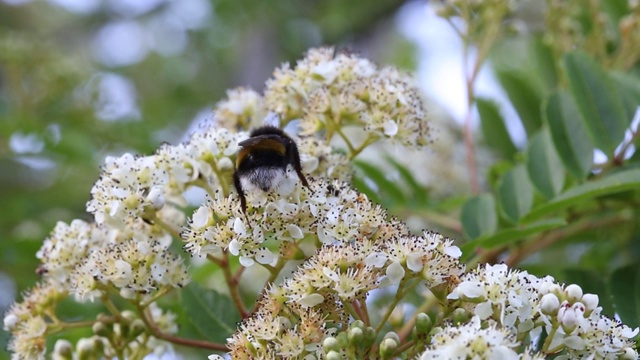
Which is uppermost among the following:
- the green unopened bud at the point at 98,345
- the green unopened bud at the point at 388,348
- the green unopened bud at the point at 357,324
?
the green unopened bud at the point at 98,345

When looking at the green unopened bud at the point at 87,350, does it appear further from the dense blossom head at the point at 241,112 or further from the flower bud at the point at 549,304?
the flower bud at the point at 549,304

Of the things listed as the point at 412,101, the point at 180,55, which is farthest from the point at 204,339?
the point at 180,55

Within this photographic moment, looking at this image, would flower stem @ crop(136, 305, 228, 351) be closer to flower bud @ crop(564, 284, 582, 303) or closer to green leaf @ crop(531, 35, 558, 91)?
flower bud @ crop(564, 284, 582, 303)

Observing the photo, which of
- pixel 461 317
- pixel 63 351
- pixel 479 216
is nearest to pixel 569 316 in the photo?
pixel 461 317

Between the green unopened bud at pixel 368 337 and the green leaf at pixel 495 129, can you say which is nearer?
the green unopened bud at pixel 368 337

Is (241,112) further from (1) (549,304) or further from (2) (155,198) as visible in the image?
(1) (549,304)

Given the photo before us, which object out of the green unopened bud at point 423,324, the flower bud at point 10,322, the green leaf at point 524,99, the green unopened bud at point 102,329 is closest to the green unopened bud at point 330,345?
the green unopened bud at point 423,324

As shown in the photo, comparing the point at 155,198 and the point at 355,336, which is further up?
the point at 155,198
